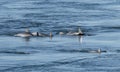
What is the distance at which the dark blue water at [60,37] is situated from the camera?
57188 millimetres

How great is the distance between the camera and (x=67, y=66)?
5669 cm

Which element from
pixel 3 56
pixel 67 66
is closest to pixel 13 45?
pixel 3 56

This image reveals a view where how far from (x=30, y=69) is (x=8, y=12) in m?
34.1

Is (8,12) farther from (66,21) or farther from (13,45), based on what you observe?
(13,45)

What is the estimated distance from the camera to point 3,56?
60281 mm

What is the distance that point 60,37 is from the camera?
7000 centimetres

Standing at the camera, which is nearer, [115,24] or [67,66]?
[67,66]

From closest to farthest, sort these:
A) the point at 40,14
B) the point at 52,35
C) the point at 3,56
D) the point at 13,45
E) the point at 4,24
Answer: the point at 3,56
the point at 13,45
the point at 52,35
the point at 4,24
the point at 40,14

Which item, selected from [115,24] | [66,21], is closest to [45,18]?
[66,21]

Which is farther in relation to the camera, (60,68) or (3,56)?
(3,56)

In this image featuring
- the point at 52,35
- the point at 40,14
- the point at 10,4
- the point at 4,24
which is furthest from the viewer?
the point at 10,4

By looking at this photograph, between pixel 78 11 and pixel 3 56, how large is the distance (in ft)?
98.5

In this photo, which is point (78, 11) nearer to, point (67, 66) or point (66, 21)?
point (66, 21)

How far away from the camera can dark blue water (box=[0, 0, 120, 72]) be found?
5719cm
